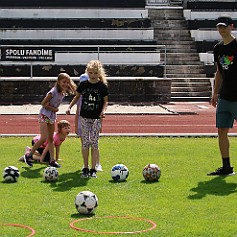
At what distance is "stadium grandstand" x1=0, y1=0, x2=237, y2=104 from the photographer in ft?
107

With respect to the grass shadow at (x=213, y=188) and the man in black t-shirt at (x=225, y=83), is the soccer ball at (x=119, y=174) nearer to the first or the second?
the grass shadow at (x=213, y=188)

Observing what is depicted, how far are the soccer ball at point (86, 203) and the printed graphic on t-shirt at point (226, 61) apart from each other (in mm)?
3774

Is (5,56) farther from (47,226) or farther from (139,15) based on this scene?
(47,226)

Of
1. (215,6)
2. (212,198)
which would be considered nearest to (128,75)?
(215,6)

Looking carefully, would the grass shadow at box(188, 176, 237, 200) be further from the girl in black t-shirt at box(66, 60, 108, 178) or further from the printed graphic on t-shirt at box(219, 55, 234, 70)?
the girl in black t-shirt at box(66, 60, 108, 178)

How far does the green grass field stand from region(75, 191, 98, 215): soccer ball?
102 millimetres

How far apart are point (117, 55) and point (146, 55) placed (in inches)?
59.7

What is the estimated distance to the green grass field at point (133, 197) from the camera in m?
7.83

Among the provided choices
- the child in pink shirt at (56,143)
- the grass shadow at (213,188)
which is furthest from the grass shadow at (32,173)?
the grass shadow at (213,188)

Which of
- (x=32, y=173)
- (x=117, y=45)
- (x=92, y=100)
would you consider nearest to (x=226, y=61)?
(x=92, y=100)

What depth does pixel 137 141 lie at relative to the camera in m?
17.0

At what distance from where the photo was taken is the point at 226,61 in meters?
11.2

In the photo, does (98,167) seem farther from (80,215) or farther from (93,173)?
(80,215)

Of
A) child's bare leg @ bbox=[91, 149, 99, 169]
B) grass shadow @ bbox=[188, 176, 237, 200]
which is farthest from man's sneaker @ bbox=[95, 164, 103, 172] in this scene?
grass shadow @ bbox=[188, 176, 237, 200]
